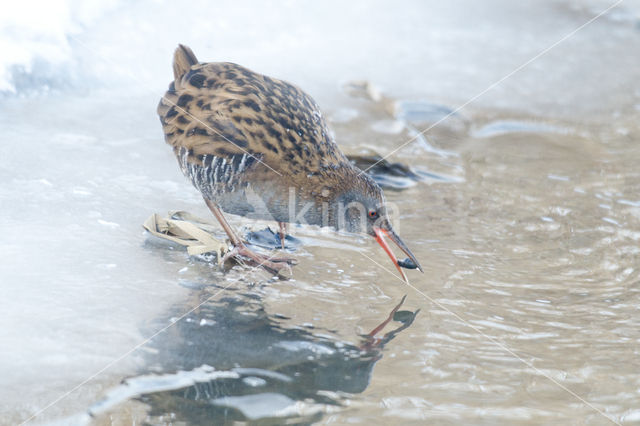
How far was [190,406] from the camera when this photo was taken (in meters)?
2.45

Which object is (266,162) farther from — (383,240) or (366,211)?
(383,240)

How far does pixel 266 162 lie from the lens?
144 inches

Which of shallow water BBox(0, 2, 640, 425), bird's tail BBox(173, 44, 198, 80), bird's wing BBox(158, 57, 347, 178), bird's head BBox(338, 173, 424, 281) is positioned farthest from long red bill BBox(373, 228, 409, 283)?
bird's tail BBox(173, 44, 198, 80)

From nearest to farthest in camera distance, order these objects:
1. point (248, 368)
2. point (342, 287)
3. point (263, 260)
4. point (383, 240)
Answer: point (248, 368) < point (342, 287) < point (263, 260) < point (383, 240)

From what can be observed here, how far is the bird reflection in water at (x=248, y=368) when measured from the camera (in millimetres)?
2451

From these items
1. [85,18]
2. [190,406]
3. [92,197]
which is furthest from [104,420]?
[85,18]

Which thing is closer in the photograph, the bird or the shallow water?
the shallow water

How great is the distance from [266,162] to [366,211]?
2.03 ft

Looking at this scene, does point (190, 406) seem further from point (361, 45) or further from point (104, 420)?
point (361, 45)

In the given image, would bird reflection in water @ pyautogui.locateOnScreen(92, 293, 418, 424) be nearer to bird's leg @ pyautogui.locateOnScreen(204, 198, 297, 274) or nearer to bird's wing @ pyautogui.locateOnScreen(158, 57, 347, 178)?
bird's leg @ pyautogui.locateOnScreen(204, 198, 297, 274)

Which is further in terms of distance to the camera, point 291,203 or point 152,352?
point 291,203

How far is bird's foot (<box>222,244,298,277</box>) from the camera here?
3.60 m

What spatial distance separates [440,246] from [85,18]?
12.8 ft

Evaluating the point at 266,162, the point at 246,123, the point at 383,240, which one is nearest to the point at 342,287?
the point at 383,240
